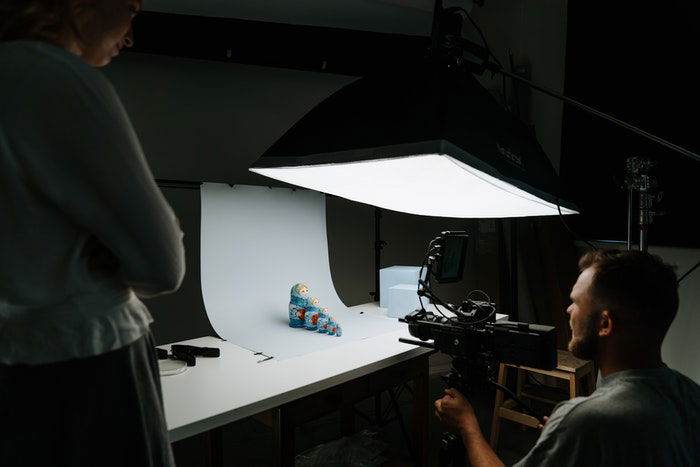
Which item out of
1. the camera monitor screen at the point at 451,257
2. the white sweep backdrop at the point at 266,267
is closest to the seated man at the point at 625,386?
the camera monitor screen at the point at 451,257

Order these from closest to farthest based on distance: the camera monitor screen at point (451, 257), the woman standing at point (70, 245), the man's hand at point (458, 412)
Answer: the woman standing at point (70, 245) → the man's hand at point (458, 412) → the camera monitor screen at point (451, 257)

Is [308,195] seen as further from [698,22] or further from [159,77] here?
[698,22]

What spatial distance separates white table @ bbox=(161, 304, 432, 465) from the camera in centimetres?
102

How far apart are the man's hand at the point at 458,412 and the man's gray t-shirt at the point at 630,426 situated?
10.5 inches

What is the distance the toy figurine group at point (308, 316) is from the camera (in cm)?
169

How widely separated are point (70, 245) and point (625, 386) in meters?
Result: 0.91

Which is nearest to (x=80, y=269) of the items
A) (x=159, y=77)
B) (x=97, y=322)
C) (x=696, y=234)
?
(x=97, y=322)

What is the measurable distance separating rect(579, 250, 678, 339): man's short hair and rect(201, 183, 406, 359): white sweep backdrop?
893 mm

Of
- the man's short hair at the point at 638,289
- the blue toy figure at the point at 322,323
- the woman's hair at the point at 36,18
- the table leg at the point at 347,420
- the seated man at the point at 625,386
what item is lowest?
the table leg at the point at 347,420

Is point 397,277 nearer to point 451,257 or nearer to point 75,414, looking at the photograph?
point 451,257

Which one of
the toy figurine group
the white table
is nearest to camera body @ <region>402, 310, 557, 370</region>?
the white table

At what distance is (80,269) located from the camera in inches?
21.6

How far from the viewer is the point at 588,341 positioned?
96 cm

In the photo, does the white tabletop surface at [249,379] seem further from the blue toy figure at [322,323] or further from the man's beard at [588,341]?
the man's beard at [588,341]
